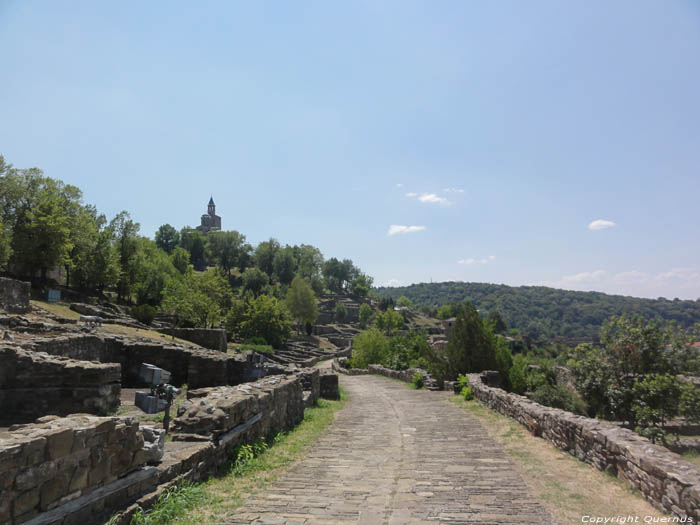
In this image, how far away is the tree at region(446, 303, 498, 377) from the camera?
24375mm

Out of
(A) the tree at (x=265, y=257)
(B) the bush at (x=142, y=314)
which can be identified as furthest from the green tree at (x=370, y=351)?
(A) the tree at (x=265, y=257)

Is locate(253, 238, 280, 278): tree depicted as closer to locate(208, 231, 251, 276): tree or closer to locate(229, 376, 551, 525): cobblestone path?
locate(208, 231, 251, 276): tree

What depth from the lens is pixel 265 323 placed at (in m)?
49.8

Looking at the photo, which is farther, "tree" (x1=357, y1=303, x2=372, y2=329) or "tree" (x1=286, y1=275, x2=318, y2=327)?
"tree" (x1=357, y1=303, x2=372, y2=329)

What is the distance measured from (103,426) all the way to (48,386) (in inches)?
231

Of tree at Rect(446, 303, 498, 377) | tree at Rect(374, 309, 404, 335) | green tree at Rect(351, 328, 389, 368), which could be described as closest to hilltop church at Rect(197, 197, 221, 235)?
tree at Rect(374, 309, 404, 335)

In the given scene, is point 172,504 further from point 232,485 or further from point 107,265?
point 107,265

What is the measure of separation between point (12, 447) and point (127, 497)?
1579 mm

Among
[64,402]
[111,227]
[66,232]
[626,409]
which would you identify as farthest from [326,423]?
[111,227]

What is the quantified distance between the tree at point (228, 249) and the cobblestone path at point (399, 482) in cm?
10439

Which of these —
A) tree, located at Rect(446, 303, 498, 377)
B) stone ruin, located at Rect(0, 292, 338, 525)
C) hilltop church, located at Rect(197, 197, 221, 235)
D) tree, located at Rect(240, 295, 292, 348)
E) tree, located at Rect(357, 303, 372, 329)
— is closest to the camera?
stone ruin, located at Rect(0, 292, 338, 525)

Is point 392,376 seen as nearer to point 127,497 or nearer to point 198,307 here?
point 198,307

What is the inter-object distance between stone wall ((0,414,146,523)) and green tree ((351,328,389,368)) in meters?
38.2

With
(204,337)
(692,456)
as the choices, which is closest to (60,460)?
(692,456)
